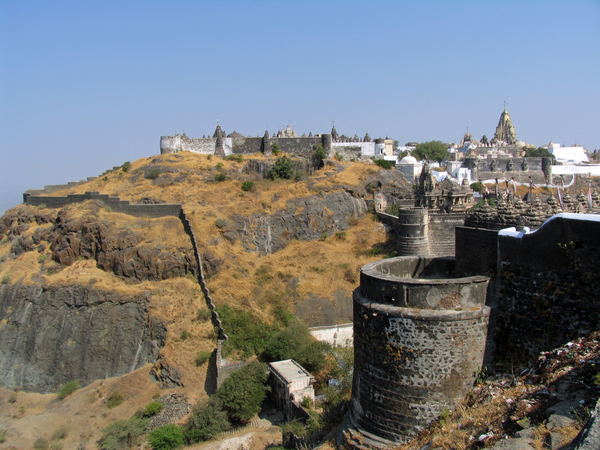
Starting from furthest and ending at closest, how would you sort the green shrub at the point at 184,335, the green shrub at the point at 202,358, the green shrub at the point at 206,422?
1. the green shrub at the point at 184,335
2. the green shrub at the point at 202,358
3. the green shrub at the point at 206,422

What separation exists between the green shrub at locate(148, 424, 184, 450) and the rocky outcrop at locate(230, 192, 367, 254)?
13.2 m

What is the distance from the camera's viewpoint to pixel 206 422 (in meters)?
18.2

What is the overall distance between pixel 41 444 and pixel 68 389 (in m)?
3.32

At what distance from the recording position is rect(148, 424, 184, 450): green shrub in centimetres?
1753

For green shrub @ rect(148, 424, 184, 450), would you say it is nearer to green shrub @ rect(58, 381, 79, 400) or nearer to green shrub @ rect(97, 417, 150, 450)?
green shrub @ rect(97, 417, 150, 450)

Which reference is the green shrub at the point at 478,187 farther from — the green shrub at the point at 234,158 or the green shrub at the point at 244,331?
the green shrub at the point at 244,331

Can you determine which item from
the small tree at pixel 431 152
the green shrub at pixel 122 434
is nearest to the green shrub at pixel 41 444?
the green shrub at pixel 122 434

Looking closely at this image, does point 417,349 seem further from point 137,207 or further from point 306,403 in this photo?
point 137,207

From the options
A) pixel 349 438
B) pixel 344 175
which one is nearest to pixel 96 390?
pixel 349 438

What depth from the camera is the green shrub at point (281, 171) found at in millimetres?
36438

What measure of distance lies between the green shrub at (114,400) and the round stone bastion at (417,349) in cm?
1535

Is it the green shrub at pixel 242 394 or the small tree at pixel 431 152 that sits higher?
the small tree at pixel 431 152

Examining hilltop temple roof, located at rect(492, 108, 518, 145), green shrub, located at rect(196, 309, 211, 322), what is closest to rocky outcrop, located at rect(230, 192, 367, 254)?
green shrub, located at rect(196, 309, 211, 322)

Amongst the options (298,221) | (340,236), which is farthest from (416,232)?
(298,221)
